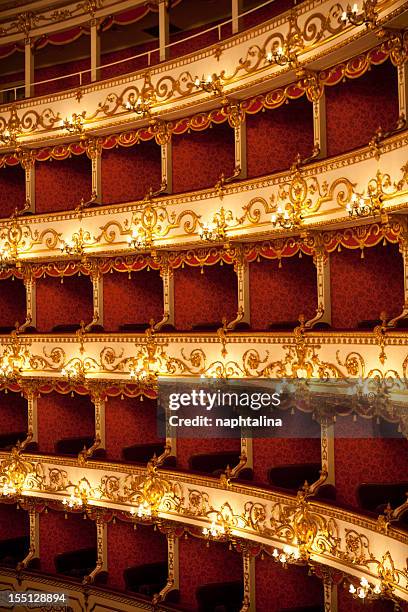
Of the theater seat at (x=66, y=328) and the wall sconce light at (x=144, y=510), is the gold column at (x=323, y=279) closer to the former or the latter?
the wall sconce light at (x=144, y=510)

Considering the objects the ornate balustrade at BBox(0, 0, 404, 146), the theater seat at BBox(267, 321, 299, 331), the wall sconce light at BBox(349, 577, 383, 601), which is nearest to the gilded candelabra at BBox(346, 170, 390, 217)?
the ornate balustrade at BBox(0, 0, 404, 146)

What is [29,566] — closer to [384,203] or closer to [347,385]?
[347,385]

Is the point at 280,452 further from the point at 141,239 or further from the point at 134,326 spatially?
the point at 141,239

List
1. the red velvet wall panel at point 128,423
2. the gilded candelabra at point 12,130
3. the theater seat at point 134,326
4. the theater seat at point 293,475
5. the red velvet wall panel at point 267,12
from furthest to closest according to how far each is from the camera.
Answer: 1. the gilded candelabra at point 12,130
2. the red velvet wall panel at point 128,423
3. the theater seat at point 134,326
4. the red velvet wall panel at point 267,12
5. the theater seat at point 293,475

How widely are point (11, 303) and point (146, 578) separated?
31.2 feet

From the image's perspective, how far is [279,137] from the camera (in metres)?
20.7

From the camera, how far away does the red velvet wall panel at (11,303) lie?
27.1m

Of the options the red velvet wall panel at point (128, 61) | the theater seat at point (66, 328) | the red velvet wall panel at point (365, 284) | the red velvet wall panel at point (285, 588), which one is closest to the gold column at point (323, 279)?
the red velvet wall panel at point (365, 284)

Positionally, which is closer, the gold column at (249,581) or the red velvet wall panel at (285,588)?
the red velvet wall panel at (285,588)

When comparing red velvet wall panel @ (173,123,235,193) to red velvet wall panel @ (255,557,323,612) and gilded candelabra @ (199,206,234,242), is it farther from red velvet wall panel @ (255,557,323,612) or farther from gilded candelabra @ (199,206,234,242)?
red velvet wall panel @ (255,557,323,612)

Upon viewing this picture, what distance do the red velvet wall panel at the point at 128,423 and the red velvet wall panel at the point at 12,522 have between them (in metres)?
4.61

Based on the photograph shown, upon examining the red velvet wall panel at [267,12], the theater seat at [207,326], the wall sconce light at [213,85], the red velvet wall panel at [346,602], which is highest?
the red velvet wall panel at [267,12]

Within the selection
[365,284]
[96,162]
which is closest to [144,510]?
[365,284]

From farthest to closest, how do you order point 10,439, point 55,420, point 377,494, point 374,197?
point 10,439 → point 55,420 → point 377,494 → point 374,197
